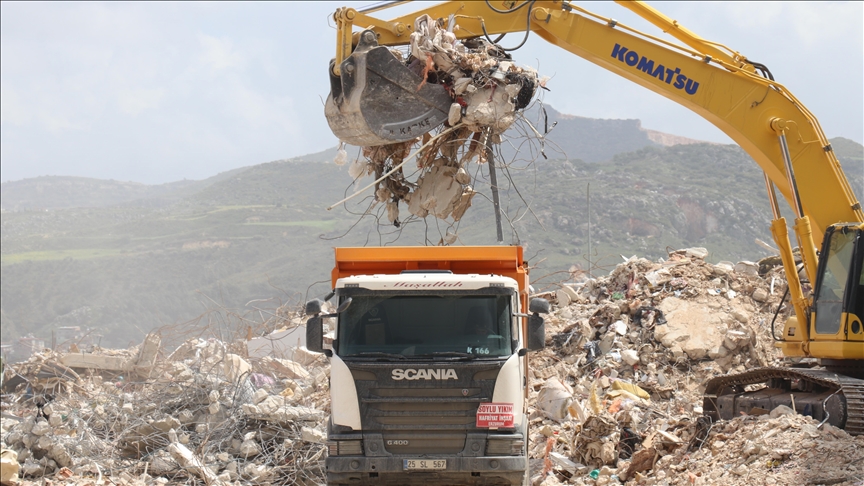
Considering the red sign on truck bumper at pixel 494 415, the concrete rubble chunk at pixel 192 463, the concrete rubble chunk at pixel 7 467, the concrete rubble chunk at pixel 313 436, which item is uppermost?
the red sign on truck bumper at pixel 494 415

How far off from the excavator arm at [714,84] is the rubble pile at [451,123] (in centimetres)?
29

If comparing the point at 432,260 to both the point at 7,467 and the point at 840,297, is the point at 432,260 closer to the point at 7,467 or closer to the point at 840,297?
the point at 840,297

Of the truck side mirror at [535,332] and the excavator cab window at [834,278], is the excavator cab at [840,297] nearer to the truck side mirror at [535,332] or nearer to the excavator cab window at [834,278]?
the excavator cab window at [834,278]

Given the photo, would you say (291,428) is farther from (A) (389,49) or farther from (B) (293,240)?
(B) (293,240)

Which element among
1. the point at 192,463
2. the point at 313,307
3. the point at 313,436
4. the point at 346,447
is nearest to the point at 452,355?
the point at 346,447

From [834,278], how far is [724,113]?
1.90 m

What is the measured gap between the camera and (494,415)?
668 centimetres

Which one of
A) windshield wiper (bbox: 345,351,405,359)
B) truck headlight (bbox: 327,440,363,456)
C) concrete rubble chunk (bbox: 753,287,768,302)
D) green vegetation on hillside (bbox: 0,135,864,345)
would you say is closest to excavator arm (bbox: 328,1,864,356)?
windshield wiper (bbox: 345,351,405,359)

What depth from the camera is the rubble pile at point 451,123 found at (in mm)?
8320

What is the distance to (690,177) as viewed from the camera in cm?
5812

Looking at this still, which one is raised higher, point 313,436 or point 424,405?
point 424,405

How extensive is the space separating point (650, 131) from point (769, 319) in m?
95.8

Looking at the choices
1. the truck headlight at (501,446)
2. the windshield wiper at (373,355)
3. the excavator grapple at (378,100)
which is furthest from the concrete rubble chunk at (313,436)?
the excavator grapple at (378,100)

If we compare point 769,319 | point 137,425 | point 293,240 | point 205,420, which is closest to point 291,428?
point 205,420
